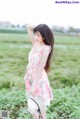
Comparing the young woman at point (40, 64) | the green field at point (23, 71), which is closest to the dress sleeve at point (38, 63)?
the young woman at point (40, 64)

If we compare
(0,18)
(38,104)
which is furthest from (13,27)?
(38,104)

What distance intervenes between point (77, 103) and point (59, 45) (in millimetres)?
622

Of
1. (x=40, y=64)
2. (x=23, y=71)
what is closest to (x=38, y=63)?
(x=40, y=64)

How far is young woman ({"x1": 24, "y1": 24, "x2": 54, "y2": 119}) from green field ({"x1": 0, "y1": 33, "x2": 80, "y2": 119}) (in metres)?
0.64

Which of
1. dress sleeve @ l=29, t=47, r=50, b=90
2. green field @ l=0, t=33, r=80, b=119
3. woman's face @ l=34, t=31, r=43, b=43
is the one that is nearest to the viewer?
dress sleeve @ l=29, t=47, r=50, b=90

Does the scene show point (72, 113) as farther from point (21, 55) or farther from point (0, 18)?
point (0, 18)

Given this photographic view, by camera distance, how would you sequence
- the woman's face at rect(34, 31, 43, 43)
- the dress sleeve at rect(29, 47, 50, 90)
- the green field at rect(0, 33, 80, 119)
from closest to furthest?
the dress sleeve at rect(29, 47, 50, 90), the woman's face at rect(34, 31, 43, 43), the green field at rect(0, 33, 80, 119)

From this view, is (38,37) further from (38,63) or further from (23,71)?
(23,71)

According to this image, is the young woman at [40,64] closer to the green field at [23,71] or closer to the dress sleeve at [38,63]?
the dress sleeve at [38,63]

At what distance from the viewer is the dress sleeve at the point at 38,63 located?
3.10 metres

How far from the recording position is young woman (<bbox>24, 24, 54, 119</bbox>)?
312cm

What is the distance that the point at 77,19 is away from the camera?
157 inches

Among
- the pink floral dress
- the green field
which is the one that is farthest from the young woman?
the green field

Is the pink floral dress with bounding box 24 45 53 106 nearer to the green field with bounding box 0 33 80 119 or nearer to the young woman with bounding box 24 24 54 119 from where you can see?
the young woman with bounding box 24 24 54 119
